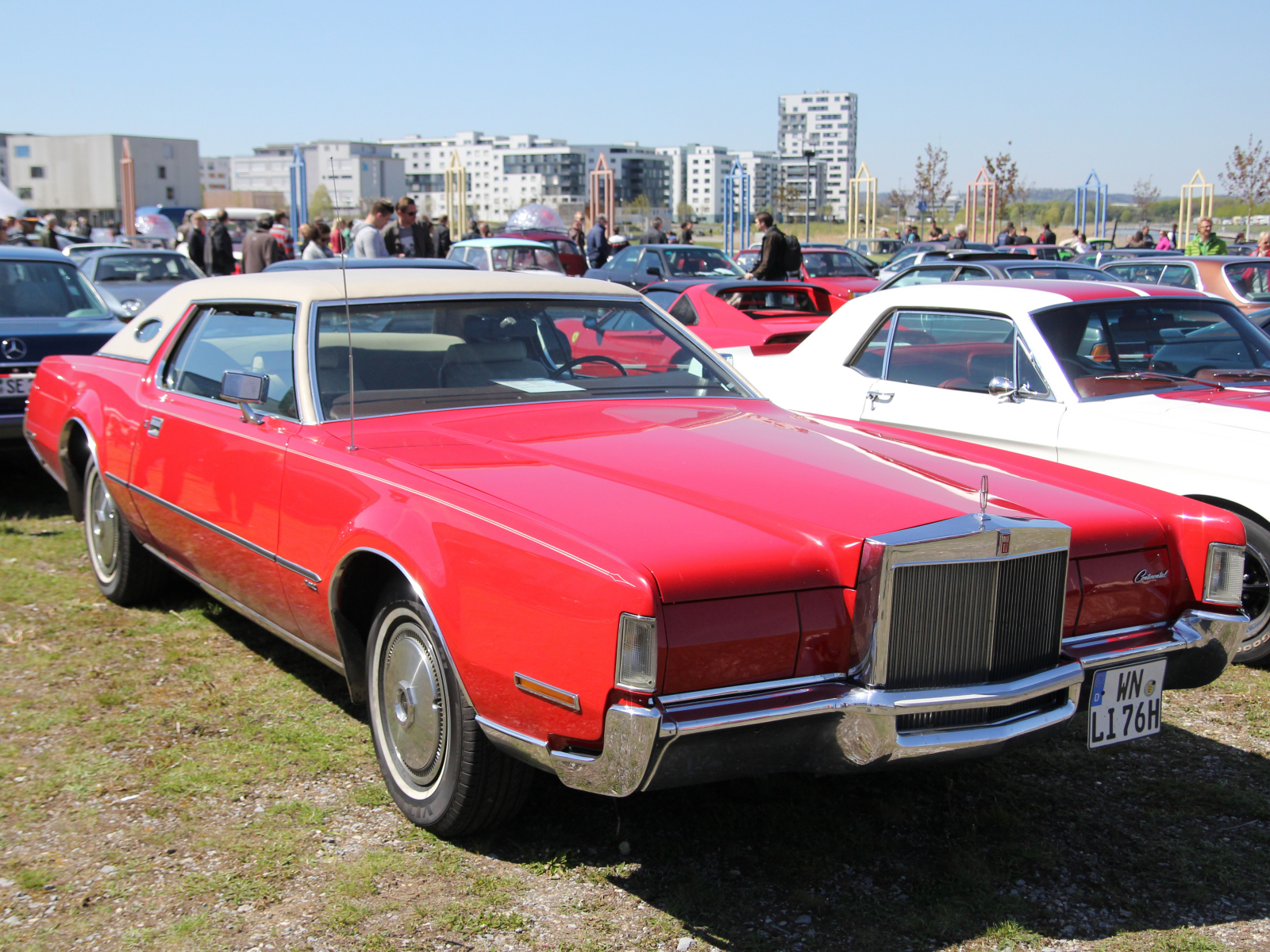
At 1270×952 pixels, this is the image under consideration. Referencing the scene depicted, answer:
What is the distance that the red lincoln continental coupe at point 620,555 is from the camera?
2.41 meters

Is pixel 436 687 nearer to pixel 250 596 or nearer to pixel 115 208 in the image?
pixel 250 596

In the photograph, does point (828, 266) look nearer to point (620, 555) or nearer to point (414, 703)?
point (414, 703)

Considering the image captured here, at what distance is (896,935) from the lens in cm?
260

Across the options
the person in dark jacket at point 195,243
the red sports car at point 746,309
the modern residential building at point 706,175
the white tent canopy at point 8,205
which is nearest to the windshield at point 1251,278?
the red sports car at point 746,309

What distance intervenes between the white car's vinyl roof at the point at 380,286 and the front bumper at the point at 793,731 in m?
1.76

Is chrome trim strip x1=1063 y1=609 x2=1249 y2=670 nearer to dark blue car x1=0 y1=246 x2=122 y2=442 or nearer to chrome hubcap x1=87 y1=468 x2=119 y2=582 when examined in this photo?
chrome hubcap x1=87 y1=468 x2=119 y2=582

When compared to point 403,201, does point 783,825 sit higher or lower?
lower

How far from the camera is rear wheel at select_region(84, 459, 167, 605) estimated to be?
492 centimetres

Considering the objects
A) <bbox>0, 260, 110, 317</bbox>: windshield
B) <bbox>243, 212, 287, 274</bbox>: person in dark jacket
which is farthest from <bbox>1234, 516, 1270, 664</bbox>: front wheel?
<bbox>243, 212, 287, 274</bbox>: person in dark jacket

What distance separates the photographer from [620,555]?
239 centimetres


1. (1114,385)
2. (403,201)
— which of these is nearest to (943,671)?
(1114,385)

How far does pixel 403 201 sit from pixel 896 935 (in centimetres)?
1225

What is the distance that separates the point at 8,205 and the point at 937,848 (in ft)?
59.2

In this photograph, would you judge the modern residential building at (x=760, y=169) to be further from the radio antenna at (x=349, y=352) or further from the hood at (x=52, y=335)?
the radio antenna at (x=349, y=352)
